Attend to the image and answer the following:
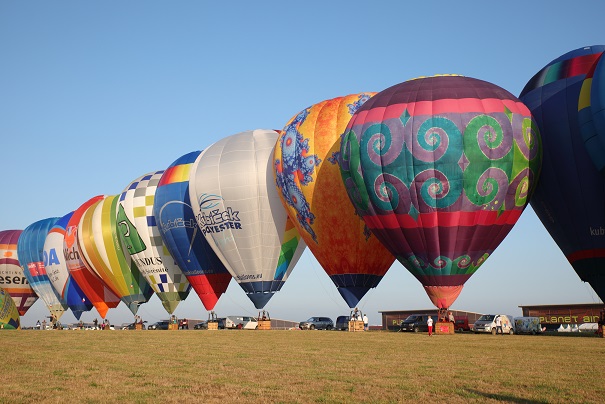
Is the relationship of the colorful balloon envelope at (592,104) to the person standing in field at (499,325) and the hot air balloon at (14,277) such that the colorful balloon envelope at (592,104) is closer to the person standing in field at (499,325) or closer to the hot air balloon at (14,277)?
the person standing in field at (499,325)

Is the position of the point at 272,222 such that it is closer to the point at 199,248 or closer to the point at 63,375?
the point at 199,248

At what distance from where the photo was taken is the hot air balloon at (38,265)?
213 ft

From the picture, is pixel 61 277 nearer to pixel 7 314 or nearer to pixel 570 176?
pixel 7 314

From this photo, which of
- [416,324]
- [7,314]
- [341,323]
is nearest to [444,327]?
[416,324]

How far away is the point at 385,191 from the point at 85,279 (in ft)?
121

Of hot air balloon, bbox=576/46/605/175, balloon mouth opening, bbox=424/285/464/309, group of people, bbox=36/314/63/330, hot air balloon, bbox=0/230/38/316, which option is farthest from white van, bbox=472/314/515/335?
hot air balloon, bbox=0/230/38/316

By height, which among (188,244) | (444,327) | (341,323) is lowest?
(444,327)

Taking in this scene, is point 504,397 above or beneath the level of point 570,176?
beneath

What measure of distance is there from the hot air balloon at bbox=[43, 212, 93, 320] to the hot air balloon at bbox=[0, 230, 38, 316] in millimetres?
7468

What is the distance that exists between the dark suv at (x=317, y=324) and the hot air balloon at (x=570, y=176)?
18.3 meters

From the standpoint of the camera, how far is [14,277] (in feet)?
228

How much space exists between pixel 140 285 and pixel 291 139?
21105mm

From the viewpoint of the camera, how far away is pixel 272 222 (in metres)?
41.5

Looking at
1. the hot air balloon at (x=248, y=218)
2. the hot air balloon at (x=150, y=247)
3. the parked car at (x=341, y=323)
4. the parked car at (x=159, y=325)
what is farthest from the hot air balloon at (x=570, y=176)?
the parked car at (x=159, y=325)
